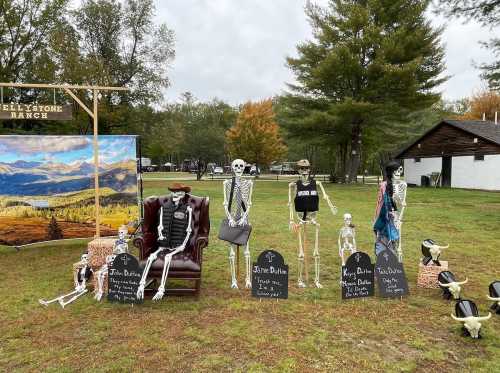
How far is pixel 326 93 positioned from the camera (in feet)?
86.3

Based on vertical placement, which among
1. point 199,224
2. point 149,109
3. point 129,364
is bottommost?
A: point 129,364

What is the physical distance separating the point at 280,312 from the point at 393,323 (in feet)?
4.64

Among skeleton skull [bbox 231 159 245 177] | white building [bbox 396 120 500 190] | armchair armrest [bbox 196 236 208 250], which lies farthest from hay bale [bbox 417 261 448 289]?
white building [bbox 396 120 500 190]

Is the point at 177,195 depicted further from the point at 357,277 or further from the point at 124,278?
the point at 357,277

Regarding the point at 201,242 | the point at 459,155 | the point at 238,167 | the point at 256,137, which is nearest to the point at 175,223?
the point at 201,242

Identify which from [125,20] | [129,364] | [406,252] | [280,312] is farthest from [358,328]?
[125,20]

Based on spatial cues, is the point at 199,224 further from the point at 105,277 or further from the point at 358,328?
the point at 358,328

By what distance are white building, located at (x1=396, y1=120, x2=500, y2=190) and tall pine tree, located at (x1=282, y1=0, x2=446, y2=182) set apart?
10.0 feet

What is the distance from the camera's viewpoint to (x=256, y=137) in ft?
116

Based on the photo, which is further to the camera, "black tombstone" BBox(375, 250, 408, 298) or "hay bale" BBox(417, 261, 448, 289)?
"hay bale" BBox(417, 261, 448, 289)

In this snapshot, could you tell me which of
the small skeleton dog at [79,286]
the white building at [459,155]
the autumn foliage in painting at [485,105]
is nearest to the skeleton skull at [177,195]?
the small skeleton dog at [79,286]

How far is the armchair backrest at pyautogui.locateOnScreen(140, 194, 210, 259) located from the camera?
220 inches

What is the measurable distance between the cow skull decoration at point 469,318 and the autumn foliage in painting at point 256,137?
104 feet

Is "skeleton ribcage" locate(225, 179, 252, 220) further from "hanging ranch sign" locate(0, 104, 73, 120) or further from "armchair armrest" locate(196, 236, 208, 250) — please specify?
"hanging ranch sign" locate(0, 104, 73, 120)
